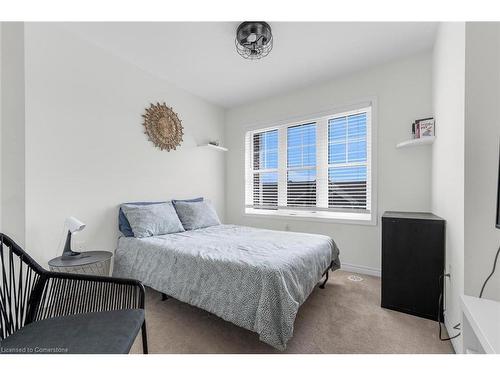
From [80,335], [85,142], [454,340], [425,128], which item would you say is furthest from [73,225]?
[425,128]

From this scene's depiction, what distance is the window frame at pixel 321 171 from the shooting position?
277 centimetres

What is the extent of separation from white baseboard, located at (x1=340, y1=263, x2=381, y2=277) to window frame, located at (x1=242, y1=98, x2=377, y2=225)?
56cm

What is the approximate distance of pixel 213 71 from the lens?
2.82 m

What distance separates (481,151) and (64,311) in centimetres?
248

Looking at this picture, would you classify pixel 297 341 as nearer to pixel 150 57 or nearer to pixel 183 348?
pixel 183 348

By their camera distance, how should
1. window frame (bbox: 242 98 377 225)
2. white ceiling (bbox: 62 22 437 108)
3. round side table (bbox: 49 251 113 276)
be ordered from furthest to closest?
window frame (bbox: 242 98 377 225) < white ceiling (bbox: 62 22 437 108) < round side table (bbox: 49 251 113 276)

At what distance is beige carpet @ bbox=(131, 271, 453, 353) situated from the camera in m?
1.49

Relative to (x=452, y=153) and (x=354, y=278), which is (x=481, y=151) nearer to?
(x=452, y=153)

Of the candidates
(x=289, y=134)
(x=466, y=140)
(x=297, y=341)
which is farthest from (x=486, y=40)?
(x=289, y=134)

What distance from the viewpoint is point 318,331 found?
1674 millimetres

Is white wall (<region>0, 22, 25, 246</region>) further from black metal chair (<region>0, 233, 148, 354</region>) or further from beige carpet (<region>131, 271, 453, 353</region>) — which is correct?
beige carpet (<region>131, 271, 453, 353</region>)

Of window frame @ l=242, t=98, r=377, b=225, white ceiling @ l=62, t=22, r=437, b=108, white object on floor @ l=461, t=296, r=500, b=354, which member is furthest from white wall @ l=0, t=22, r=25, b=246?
window frame @ l=242, t=98, r=377, b=225

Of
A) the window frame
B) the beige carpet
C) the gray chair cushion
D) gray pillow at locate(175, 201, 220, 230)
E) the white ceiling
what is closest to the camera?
the gray chair cushion
